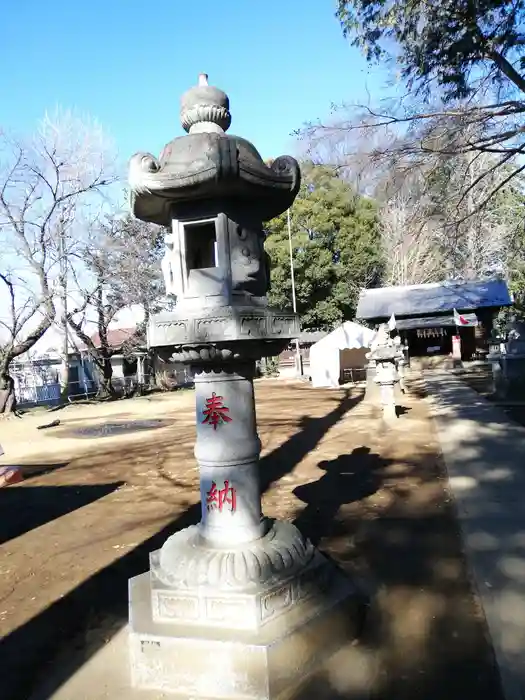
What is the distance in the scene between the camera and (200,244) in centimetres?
399

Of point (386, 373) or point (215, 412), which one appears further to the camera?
point (386, 373)

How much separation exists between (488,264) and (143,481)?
3382cm

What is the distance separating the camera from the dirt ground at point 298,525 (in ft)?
10.7

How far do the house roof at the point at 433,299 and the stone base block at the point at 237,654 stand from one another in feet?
82.6

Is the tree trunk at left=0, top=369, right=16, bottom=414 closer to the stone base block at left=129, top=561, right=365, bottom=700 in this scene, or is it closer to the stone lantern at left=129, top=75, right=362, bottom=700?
the stone lantern at left=129, top=75, right=362, bottom=700

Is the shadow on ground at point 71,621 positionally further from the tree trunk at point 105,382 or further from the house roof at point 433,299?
the house roof at point 433,299

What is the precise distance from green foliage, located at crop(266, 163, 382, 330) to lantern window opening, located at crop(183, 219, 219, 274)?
26.6m

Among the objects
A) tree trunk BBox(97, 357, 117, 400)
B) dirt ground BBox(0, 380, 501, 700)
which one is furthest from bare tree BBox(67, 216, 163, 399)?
dirt ground BBox(0, 380, 501, 700)

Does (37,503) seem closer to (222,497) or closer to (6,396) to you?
(222,497)

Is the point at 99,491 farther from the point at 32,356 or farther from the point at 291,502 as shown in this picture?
the point at 32,356

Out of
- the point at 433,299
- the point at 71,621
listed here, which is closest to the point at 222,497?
the point at 71,621

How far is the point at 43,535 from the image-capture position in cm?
589

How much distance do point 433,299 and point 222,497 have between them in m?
26.6

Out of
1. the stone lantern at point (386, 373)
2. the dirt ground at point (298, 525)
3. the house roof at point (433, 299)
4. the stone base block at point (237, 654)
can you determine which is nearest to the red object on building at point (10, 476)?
the dirt ground at point (298, 525)
